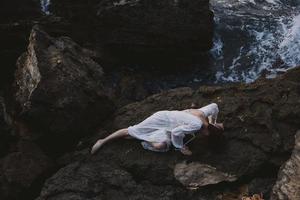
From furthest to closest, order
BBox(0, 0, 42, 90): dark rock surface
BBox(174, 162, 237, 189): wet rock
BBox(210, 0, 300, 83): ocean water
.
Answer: BBox(210, 0, 300, 83): ocean water
BBox(0, 0, 42, 90): dark rock surface
BBox(174, 162, 237, 189): wet rock

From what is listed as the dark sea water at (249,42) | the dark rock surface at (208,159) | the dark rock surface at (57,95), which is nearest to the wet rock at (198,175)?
the dark rock surface at (208,159)

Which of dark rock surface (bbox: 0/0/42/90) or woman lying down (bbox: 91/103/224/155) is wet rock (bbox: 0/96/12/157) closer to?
woman lying down (bbox: 91/103/224/155)

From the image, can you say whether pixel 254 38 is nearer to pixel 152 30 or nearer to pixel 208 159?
pixel 152 30

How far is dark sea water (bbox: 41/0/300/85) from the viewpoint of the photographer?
44.0ft

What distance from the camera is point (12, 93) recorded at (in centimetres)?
1086

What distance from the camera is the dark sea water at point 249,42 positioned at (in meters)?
13.4

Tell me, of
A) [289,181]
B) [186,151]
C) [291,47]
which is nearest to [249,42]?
[291,47]

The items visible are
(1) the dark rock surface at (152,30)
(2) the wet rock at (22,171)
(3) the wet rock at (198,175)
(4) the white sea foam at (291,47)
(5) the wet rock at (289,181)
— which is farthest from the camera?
(4) the white sea foam at (291,47)

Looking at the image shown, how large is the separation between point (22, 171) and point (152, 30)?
5.37m

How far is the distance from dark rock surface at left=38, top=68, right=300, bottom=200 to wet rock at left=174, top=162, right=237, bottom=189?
0.07 metres

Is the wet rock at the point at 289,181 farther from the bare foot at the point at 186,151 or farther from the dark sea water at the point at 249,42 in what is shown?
the dark sea water at the point at 249,42

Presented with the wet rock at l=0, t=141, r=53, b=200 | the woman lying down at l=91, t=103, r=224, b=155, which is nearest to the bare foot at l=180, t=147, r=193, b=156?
the woman lying down at l=91, t=103, r=224, b=155

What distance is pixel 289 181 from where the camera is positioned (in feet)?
23.5

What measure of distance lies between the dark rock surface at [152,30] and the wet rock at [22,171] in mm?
4698
